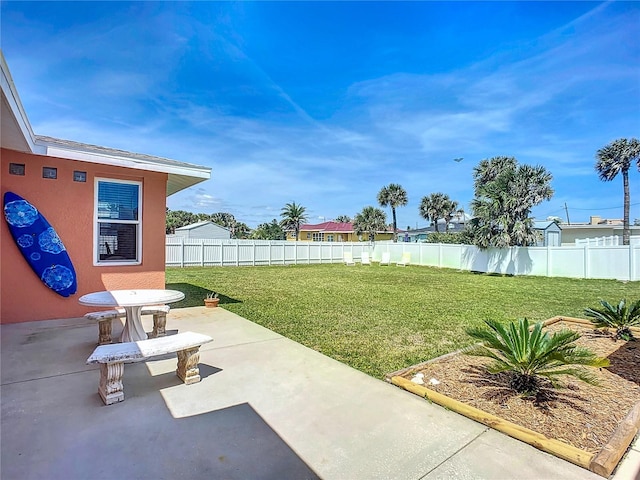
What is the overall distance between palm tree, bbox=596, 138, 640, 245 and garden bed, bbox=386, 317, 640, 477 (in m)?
25.7

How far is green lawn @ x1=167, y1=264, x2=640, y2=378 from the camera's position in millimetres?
4613

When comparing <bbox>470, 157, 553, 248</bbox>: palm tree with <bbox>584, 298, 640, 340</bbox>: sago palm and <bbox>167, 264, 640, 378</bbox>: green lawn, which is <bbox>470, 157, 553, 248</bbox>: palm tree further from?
<bbox>584, 298, 640, 340</bbox>: sago palm

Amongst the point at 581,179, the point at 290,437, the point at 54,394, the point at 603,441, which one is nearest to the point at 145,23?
the point at 54,394

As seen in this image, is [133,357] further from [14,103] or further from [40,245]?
[40,245]

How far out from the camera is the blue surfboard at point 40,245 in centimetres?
520

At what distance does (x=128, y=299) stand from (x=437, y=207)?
3870cm

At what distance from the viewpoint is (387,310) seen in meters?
7.40

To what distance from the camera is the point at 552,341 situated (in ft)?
10.4

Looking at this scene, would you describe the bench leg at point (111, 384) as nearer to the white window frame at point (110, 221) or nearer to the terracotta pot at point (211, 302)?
the white window frame at point (110, 221)

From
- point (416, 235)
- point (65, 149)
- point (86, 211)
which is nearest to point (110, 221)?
point (86, 211)

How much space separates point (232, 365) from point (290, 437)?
1634 mm

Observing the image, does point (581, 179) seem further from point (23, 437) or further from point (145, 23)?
point (23, 437)

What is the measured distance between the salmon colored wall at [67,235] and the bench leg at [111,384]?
12.3ft

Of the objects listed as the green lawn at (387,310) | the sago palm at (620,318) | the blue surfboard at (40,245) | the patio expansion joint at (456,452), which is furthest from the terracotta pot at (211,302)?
the sago palm at (620,318)
